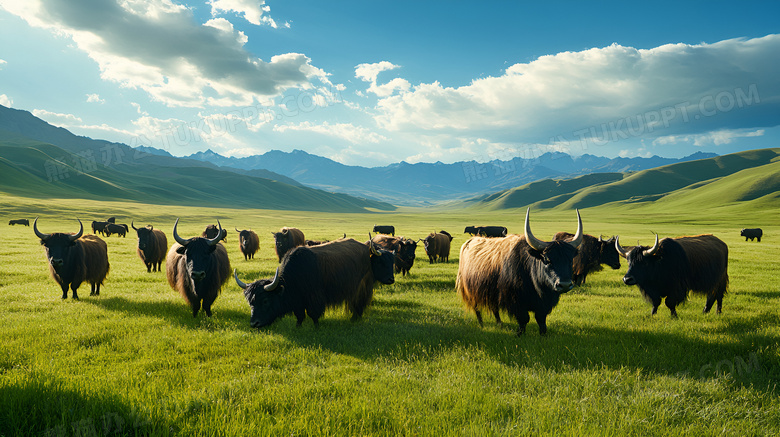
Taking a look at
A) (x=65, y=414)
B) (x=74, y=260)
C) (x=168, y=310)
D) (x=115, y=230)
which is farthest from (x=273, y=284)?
(x=115, y=230)

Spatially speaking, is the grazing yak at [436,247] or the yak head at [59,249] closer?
the yak head at [59,249]

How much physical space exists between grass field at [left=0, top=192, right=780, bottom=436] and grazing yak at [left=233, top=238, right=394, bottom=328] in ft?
1.36

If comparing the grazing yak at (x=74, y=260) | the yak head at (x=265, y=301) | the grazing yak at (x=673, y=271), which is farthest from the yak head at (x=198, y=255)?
the grazing yak at (x=673, y=271)

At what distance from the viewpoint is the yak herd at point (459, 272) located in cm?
664

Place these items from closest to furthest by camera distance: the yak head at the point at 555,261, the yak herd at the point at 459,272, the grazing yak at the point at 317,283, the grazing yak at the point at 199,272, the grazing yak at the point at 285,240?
the yak head at the point at 555,261 < the yak herd at the point at 459,272 < the grazing yak at the point at 317,283 < the grazing yak at the point at 199,272 < the grazing yak at the point at 285,240

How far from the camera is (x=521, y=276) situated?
22.0 ft

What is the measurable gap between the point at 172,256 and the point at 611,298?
1297 centimetres

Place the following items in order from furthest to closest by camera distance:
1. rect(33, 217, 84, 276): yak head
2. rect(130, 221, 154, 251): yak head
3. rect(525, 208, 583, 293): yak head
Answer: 1. rect(130, 221, 154, 251): yak head
2. rect(33, 217, 84, 276): yak head
3. rect(525, 208, 583, 293): yak head

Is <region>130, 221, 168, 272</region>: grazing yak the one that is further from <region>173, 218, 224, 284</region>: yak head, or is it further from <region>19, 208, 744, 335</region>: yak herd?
<region>173, 218, 224, 284</region>: yak head

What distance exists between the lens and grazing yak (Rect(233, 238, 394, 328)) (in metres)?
7.09

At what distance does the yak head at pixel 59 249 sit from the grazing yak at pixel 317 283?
5862 mm

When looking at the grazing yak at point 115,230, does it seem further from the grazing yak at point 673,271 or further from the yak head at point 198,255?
the grazing yak at point 673,271

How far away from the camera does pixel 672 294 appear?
8.21 meters

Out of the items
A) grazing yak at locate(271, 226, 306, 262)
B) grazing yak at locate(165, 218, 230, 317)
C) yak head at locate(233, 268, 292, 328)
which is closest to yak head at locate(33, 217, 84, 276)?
grazing yak at locate(165, 218, 230, 317)
